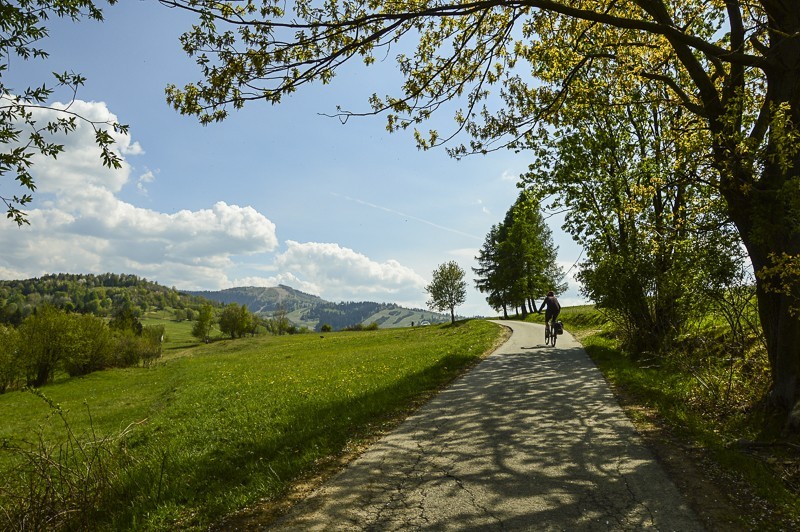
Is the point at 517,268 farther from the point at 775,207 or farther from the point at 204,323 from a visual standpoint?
the point at 204,323

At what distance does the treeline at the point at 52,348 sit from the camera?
42.8 meters

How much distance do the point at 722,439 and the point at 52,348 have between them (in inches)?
2221

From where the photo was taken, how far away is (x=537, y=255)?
50.9m

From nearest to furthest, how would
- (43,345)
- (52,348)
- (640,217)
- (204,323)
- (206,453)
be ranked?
(206,453) → (640,217) → (43,345) → (52,348) → (204,323)

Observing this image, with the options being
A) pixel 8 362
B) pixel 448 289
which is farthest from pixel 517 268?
pixel 8 362

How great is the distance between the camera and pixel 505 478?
5277mm

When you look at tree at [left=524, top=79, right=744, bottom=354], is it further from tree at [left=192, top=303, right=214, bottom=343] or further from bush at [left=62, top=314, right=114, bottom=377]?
tree at [left=192, top=303, right=214, bottom=343]

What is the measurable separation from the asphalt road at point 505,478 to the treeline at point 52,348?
4937 centimetres

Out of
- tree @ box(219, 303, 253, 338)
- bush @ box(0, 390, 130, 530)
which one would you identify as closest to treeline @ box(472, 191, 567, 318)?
bush @ box(0, 390, 130, 530)

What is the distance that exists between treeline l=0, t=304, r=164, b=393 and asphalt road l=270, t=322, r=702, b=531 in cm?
4937

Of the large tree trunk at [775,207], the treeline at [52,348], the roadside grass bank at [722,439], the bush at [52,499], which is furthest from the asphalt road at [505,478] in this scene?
the treeline at [52,348]

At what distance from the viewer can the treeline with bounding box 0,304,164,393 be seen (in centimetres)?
4275

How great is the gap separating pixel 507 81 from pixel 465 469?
321 inches

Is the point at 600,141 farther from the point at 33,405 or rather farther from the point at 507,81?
the point at 33,405
